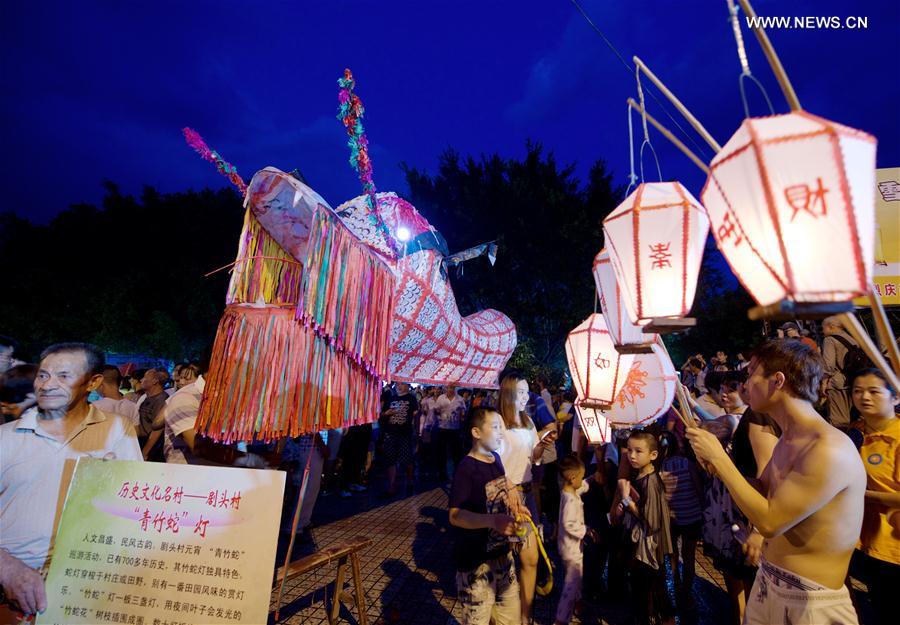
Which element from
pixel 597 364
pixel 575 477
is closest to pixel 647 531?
pixel 575 477

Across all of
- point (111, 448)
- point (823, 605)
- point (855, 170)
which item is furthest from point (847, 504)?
point (111, 448)

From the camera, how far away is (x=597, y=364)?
2902 millimetres

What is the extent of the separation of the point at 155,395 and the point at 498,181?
13455 millimetres

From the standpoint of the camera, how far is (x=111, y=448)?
2.12 metres

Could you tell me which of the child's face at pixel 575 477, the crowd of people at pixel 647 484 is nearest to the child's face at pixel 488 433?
the crowd of people at pixel 647 484

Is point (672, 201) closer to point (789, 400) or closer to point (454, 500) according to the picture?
point (789, 400)

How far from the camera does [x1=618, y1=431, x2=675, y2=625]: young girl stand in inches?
115

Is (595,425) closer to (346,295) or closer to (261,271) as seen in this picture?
(346,295)

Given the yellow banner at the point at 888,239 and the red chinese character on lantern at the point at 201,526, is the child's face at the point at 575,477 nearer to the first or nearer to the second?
the red chinese character on lantern at the point at 201,526

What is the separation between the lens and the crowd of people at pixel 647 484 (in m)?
1.71

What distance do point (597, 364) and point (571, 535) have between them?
146cm

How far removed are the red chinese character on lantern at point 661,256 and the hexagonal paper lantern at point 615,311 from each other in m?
0.35

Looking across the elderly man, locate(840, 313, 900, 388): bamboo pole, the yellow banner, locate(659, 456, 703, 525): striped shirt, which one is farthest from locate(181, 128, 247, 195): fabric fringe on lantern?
the yellow banner

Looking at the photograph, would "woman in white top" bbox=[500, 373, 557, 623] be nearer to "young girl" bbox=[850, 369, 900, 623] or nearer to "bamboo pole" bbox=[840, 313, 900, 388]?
"young girl" bbox=[850, 369, 900, 623]
